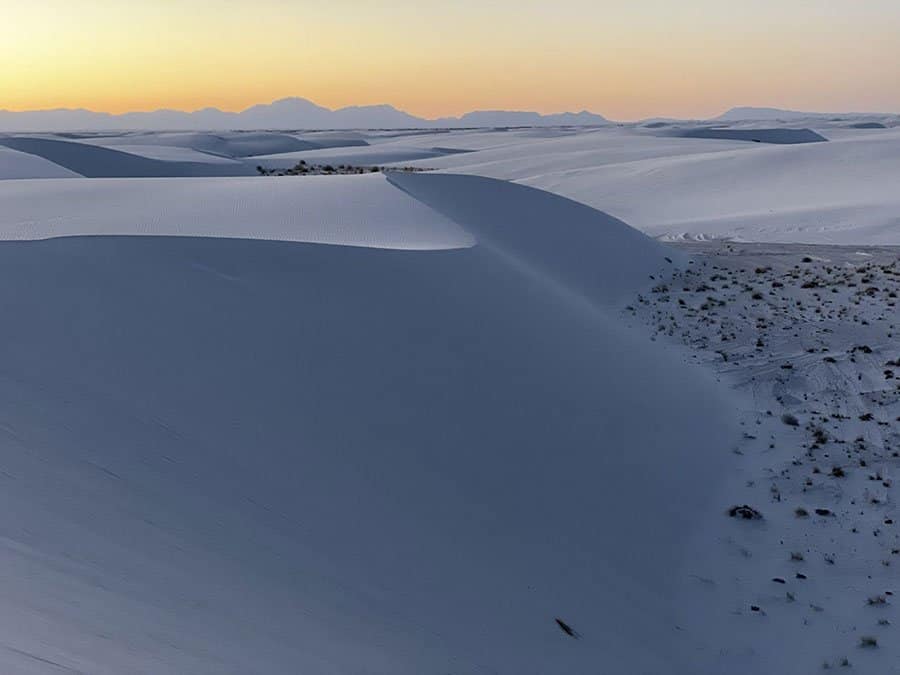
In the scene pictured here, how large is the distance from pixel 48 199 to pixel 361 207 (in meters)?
6.18

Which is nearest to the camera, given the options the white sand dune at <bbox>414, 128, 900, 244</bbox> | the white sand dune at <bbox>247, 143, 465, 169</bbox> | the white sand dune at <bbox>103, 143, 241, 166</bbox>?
the white sand dune at <bbox>414, 128, 900, 244</bbox>

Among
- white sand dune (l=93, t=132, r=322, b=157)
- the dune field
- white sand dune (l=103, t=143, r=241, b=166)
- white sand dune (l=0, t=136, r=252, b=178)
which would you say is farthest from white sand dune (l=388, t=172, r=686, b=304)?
white sand dune (l=93, t=132, r=322, b=157)

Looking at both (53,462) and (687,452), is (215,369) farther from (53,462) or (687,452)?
(687,452)

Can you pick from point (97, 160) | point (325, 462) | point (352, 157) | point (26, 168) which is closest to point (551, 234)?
point (325, 462)

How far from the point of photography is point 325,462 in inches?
290

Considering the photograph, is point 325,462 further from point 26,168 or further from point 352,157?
point 352,157

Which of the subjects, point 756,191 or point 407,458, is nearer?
point 407,458

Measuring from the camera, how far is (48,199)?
1614cm

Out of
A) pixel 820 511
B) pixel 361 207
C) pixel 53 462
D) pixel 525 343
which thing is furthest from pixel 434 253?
pixel 53 462

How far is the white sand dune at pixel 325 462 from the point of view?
4633mm

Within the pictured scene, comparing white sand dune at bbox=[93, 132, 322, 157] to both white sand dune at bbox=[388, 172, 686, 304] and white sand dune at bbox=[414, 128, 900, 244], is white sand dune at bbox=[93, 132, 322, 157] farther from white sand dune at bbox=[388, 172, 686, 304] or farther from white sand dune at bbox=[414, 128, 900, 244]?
white sand dune at bbox=[388, 172, 686, 304]

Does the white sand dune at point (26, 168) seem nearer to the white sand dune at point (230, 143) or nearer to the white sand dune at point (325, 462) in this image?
the white sand dune at point (325, 462)

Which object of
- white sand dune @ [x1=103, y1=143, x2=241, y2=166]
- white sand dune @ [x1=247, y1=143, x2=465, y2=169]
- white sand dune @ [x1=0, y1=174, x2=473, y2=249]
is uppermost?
white sand dune @ [x1=247, y1=143, x2=465, y2=169]

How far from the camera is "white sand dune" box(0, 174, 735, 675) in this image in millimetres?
4633
